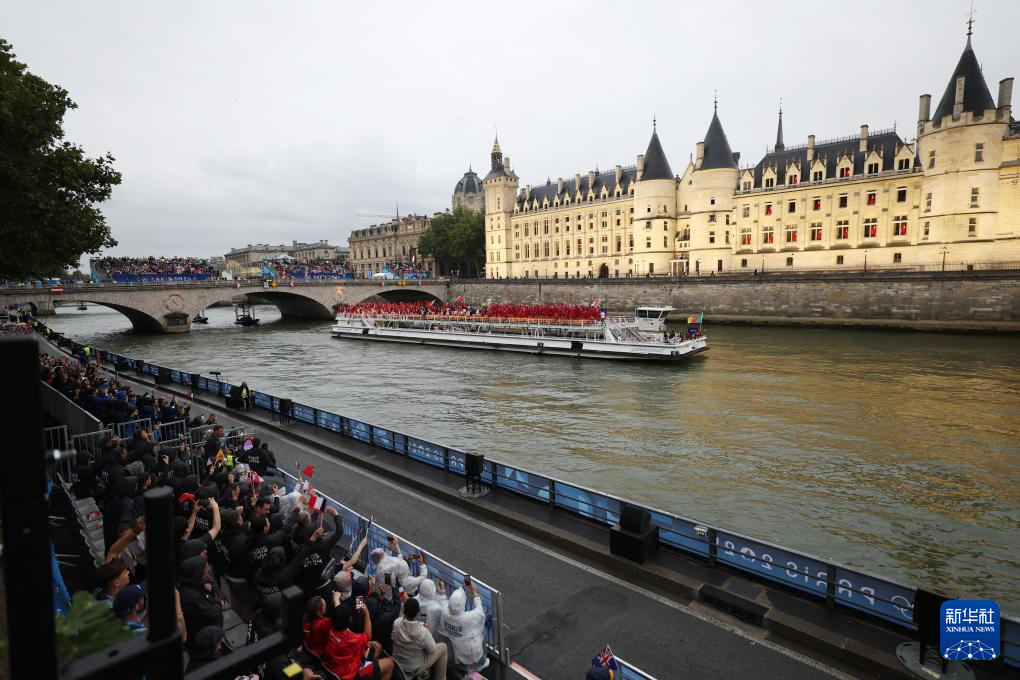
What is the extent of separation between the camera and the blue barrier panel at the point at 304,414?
18.3m

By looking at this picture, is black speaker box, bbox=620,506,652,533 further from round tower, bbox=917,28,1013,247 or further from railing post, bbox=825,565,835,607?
round tower, bbox=917,28,1013,247

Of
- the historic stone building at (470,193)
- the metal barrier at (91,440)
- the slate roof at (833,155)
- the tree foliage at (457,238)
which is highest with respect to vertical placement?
the historic stone building at (470,193)

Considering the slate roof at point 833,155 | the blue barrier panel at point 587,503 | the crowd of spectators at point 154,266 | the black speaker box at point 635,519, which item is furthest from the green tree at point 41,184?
the slate roof at point 833,155

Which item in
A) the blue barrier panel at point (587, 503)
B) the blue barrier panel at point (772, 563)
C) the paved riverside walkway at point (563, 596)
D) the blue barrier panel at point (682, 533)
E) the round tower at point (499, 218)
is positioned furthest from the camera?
the round tower at point (499, 218)

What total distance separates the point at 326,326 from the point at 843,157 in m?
62.0

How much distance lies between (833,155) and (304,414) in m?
66.9

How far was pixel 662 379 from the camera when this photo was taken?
3117 cm

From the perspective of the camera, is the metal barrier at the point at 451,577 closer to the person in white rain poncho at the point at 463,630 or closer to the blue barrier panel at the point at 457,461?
the person in white rain poncho at the point at 463,630

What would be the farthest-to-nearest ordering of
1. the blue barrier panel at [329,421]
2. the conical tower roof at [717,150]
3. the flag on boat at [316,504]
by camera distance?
the conical tower roof at [717,150] < the blue barrier panel at [329,421] < the flag on boat at [316,504]

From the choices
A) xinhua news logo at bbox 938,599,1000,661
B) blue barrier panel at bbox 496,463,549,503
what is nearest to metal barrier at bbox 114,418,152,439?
blue barrier panel at bbox 496,463,549,503

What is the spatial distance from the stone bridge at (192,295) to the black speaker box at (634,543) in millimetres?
55532

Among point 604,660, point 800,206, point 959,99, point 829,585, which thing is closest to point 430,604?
point 604,660

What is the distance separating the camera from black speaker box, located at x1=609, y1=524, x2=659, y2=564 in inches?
369

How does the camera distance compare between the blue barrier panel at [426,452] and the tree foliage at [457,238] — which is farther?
the tree foliage at [457,238]
